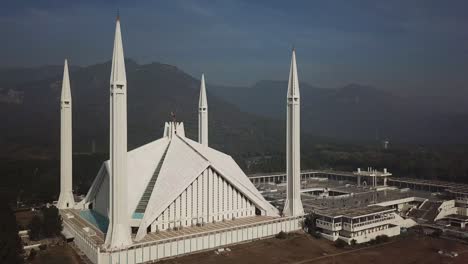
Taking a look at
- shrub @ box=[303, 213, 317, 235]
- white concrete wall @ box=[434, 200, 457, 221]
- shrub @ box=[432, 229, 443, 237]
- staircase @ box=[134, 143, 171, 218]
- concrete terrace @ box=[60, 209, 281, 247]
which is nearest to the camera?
concrete terrace @ box=[60, 209, 281, 247]

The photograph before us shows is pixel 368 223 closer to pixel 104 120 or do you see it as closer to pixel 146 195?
pixel 146 195

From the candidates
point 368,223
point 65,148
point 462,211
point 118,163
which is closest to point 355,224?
point 368,223

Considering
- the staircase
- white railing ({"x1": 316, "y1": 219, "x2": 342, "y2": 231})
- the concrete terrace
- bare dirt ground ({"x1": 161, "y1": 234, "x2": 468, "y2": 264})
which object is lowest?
bare dirt ground ({"x1": 161, "y1": 234, "x2": 468, "y2": 264})

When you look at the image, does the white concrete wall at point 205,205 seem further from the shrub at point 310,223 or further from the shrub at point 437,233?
the shrub at point 437,233

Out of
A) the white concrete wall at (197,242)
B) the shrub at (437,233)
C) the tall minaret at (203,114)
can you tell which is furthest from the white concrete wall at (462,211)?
the tall minaret at (203,114)

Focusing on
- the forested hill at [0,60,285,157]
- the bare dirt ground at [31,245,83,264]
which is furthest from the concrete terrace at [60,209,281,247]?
the forested hill at [0,60,285,157]

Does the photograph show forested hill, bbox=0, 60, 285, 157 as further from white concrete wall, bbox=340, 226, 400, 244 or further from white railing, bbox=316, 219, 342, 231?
white concrete wall, bbox=340, 226, 400, 244
